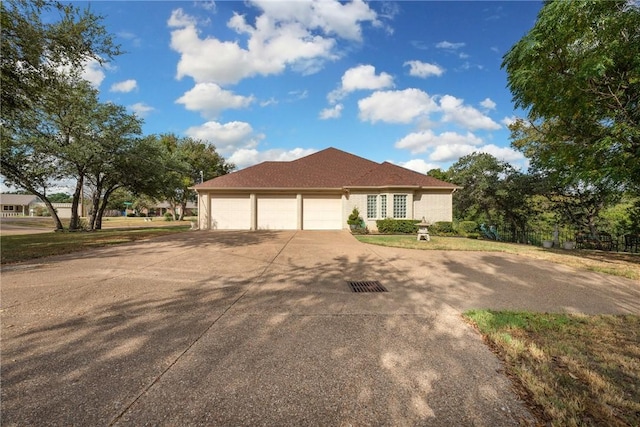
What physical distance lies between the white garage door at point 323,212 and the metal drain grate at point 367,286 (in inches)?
531

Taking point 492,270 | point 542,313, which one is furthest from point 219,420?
point 492,270

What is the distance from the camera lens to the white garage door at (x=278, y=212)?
19.5 meters

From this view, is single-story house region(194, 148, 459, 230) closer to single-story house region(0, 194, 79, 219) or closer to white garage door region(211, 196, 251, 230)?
white garage door region(211, 196, 251, 230)

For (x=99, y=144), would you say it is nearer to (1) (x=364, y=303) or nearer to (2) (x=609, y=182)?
(1) (x=364, y=303)

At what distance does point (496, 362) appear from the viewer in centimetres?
287

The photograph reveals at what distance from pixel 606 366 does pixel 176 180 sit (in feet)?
89.6

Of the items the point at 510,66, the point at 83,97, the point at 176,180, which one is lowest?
the point at 176,180

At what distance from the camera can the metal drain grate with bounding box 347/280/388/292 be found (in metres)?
5.41

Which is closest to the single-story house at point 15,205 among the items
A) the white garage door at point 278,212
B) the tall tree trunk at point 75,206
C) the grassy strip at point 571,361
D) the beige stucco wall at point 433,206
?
the tall tree trunk at point 75,206

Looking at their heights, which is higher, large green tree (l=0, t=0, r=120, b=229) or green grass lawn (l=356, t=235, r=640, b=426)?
large green tree (l=0, t=0, r=120, b=229)

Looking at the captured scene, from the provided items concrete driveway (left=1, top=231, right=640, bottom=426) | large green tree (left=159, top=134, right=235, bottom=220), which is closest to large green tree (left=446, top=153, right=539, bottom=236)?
concrete driveway (left=1, top=231, right=640, bottom=426)

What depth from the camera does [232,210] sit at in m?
19.6

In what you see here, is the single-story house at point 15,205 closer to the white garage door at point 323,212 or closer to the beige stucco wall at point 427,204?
the white garage door at point 323,212

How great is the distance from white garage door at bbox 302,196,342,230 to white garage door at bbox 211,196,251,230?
4.12 metres
